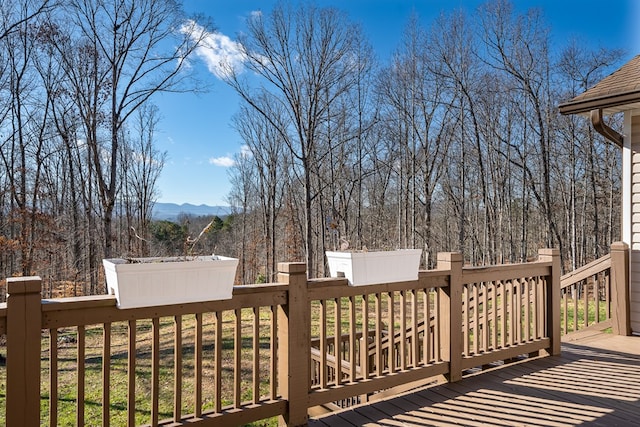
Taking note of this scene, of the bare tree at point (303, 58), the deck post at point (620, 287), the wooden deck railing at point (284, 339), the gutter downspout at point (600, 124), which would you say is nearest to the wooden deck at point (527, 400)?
the wooden deck railing at point (284, 339)

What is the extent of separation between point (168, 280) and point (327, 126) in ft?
41.2

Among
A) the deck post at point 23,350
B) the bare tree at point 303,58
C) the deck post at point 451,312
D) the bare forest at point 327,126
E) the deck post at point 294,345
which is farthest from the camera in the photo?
the bare tree at point 303,58

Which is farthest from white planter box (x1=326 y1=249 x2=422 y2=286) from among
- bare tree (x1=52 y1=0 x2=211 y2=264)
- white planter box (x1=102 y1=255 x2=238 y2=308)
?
bare tree (x1=52 y1=0 x2=211 y2=264)

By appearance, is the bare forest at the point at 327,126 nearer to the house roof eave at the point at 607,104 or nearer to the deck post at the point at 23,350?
the house roof eave at the point at 607,104

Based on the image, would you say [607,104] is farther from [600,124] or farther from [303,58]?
[303,58]

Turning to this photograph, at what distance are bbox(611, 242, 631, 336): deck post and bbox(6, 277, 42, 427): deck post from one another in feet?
16.6

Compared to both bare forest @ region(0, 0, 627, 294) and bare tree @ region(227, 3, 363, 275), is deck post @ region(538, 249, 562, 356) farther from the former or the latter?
bare tree @ region(227, 3, 363, 275)

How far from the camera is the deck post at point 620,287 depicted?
4.26 metres

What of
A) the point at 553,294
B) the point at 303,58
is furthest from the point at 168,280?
the point at 303,58

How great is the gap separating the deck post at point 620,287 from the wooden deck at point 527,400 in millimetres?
1013

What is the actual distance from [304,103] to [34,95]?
703 centimetres

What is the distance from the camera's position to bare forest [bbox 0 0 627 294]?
32.7 feet

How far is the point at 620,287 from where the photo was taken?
427cm

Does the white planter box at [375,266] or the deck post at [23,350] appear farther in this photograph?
the white planter box at [375,266]
